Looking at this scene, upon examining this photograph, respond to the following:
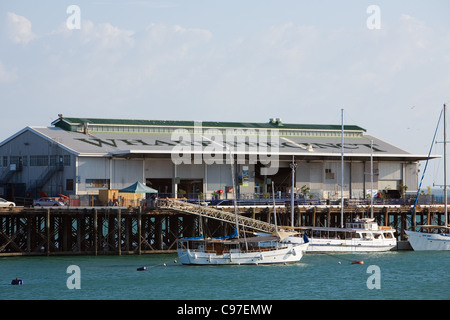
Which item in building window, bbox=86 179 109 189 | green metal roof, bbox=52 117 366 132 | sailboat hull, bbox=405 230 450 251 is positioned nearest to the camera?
building window, bbox=86 179 109 189

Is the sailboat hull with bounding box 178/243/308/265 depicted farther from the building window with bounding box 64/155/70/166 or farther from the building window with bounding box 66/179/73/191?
the building window with bounding box 64/155/70/166

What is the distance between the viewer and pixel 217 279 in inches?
2667

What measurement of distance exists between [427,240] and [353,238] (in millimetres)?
8415

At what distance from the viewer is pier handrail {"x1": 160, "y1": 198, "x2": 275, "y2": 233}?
83.1m

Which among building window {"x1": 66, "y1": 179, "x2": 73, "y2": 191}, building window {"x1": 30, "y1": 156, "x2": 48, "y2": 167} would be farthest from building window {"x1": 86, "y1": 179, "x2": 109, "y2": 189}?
building window {"x1": 30, "y1": 156, "x2": 48, "y2": 167}

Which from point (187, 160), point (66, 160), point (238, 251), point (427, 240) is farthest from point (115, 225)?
point (427, 240)

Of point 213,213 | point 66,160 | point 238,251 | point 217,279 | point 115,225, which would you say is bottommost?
point 217,279

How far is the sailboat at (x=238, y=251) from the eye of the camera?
246 ft

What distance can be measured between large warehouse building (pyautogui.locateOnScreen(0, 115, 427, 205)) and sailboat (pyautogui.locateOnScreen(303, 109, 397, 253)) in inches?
334

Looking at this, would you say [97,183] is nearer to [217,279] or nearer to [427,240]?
[217,279]

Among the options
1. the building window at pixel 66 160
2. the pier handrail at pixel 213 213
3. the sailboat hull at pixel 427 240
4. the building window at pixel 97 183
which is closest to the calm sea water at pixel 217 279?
the pier handrail at pixel 213 213
